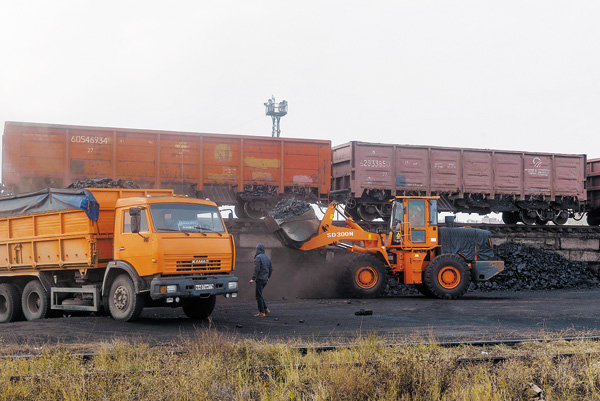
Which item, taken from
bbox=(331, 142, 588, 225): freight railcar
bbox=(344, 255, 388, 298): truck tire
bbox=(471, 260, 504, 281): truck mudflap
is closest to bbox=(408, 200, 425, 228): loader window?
bbox=(344, 255, 388, 298): truck tire

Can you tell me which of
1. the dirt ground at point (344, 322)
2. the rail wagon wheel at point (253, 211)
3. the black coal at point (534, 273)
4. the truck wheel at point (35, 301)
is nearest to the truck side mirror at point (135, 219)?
the dirt ground at point (344, 322)

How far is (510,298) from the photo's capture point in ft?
54.6

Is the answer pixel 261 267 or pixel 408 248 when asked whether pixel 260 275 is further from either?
pixel 408 248

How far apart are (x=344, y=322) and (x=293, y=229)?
16.6ft

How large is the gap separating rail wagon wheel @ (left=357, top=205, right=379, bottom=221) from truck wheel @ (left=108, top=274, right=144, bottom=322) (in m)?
11.1

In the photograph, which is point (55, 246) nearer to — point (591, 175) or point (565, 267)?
point (565, 267)

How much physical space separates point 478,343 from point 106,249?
6.77m

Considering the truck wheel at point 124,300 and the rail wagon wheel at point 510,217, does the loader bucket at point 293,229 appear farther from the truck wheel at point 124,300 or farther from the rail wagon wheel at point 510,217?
the rail wagon wheel at point 510,217

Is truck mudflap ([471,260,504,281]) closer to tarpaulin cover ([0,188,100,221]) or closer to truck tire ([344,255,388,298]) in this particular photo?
truck tire ([344,255,388,298])

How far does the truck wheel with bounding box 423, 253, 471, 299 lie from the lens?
15781mm

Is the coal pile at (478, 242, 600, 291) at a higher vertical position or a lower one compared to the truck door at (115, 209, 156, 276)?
lower

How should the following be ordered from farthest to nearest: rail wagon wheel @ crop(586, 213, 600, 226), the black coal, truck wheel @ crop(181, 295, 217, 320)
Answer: rail wagon wheel @ crop(586, 213, 600, 226) < the black coal < truck wheel @ crop(181, 295, 217, 320)

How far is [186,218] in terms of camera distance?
11312 mm

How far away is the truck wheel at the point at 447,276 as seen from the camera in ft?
51.8
